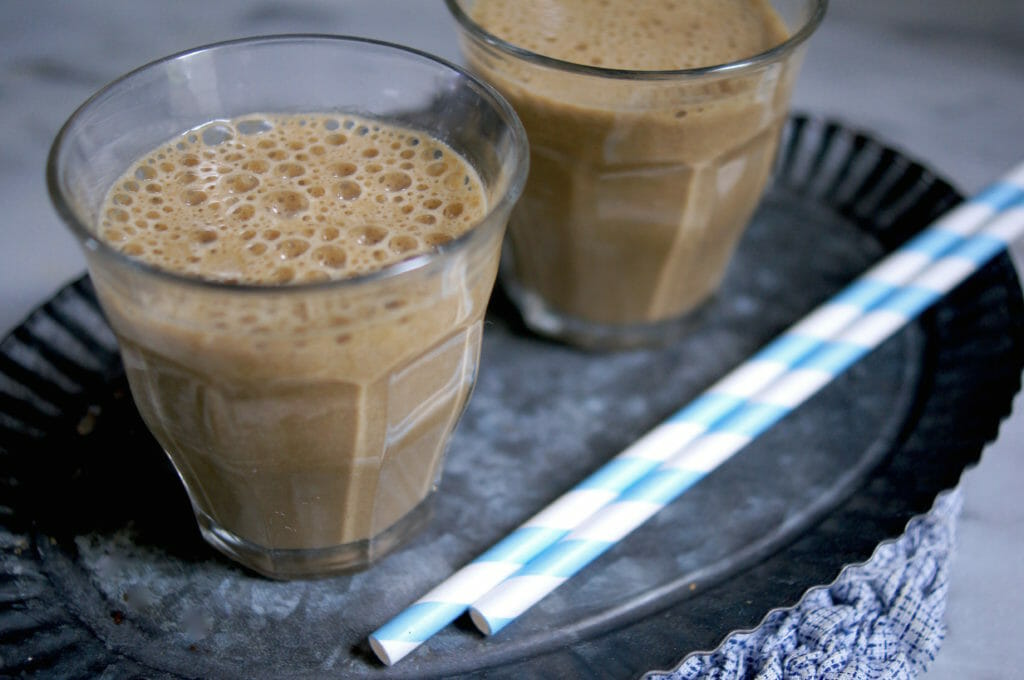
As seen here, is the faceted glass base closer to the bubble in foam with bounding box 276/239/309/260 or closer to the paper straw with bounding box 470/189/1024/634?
the paper straw with bounding box 470/189/1024/634

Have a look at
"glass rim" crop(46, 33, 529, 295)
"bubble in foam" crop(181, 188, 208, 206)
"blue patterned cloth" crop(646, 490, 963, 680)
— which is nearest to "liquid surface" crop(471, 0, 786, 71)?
"glass rim" crop(46, 33, 529, 295)

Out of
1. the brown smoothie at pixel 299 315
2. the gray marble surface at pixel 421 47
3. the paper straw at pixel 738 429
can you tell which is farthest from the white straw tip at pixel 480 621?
the gray marble surface at pixel 421 47

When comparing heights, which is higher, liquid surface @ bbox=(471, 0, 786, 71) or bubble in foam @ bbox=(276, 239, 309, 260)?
liquid surface @ bbox=(471, 0, 786, 71)

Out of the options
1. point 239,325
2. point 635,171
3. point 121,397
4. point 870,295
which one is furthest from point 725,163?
point 121,397

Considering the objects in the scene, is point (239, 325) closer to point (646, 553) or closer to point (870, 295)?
point (646, 553)

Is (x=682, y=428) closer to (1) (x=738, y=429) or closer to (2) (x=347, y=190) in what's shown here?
(1) (x=738, y=429)

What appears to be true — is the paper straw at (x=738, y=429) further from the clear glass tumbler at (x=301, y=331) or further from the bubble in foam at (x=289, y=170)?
the bubble in foam at (x=289, y=170)

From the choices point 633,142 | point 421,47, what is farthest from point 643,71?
point 421,47
